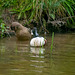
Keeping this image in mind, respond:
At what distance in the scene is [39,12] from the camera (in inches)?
316

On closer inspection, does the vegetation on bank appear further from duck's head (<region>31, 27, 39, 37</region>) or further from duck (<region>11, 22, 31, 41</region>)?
duck (<region>11, 22, 31, 41</region>)

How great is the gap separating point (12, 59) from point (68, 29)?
5.91 m

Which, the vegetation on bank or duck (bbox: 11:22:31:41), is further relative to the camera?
the vegetation on bank

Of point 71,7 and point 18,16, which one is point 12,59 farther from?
point 71,7

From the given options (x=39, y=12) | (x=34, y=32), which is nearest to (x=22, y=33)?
(x=39, y=12)

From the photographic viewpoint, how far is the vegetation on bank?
7965 mm

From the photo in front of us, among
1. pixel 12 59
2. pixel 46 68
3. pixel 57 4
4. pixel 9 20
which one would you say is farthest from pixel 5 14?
pixel 46 68

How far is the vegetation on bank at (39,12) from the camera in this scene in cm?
796

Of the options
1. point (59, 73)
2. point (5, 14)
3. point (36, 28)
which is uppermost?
point (5, 14)

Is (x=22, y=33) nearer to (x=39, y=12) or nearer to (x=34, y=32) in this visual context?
(x=39, y=12)

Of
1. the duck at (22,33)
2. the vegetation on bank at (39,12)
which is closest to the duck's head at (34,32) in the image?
the vegetation on bank at (39,12)

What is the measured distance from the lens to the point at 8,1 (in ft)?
28.0

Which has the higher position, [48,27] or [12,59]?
[48,27]

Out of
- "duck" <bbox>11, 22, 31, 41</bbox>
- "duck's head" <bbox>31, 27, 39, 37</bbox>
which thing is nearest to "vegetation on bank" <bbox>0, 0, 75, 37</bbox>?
"duck's head" <bbox>31, 27, 39, 37</bbox>
